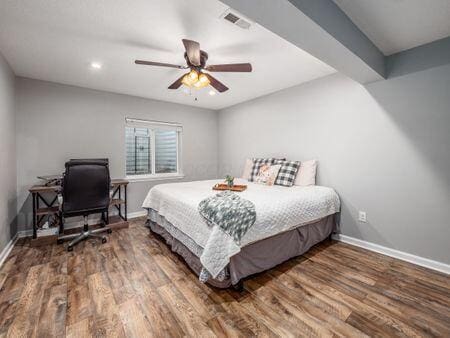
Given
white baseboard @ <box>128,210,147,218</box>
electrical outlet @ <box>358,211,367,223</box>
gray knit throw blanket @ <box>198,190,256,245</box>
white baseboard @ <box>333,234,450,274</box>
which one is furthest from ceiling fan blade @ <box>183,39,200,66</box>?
white baseboard @ <box>128,210,147,218</box>

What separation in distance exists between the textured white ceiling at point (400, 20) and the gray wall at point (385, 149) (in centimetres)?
37

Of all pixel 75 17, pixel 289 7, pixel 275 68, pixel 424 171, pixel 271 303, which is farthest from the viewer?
pixel 275 68

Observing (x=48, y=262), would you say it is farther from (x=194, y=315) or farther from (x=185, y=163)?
(x=185, y=163)

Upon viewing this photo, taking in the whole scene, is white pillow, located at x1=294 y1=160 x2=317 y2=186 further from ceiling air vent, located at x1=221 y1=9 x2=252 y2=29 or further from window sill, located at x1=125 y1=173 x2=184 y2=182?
window sill, located at x1=125 y1=173 x2=184 y2=182

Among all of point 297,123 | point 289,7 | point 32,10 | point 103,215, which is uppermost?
point 32,10

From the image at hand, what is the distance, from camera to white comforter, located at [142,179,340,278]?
1.71m

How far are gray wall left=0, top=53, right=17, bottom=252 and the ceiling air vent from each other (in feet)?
8.60

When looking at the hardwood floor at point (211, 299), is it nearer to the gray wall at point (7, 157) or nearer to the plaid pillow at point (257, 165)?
the gray wall at point (7, 157)

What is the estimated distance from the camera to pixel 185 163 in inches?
185

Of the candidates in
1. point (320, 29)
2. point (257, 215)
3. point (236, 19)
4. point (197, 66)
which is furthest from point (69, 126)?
point (320, 29)

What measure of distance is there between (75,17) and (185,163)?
3165 millimetres

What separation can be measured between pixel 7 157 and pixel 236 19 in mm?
3108

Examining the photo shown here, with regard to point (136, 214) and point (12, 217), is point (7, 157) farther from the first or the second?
point (136, 214)

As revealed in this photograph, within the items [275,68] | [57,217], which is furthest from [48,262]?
[275,68]
